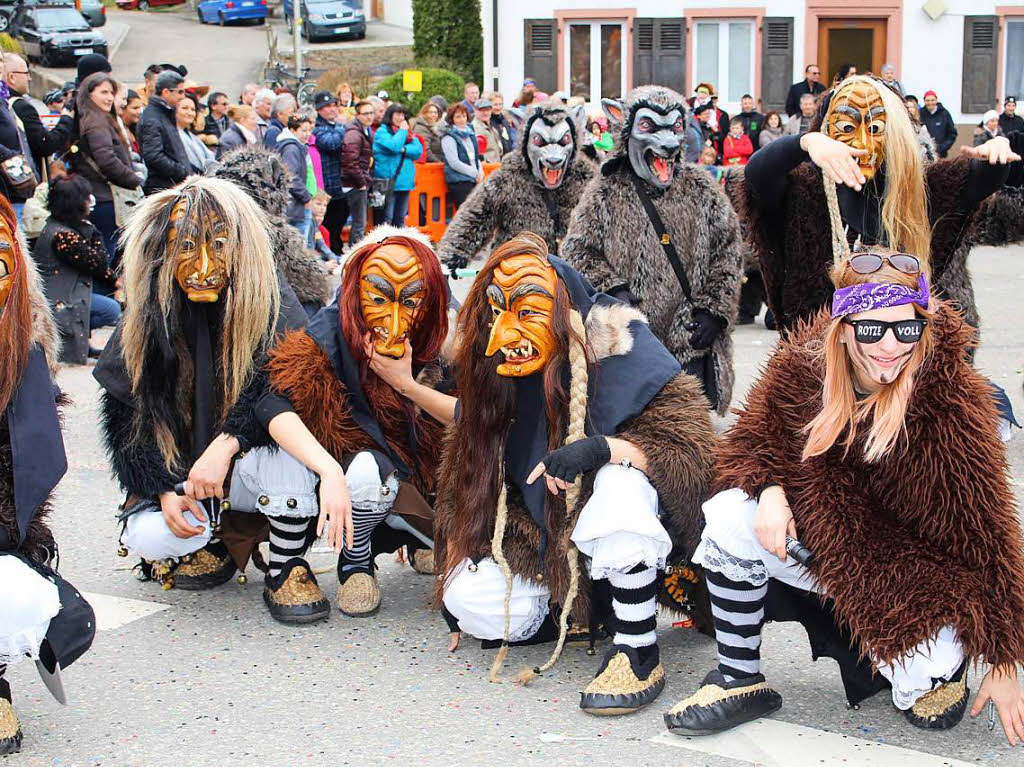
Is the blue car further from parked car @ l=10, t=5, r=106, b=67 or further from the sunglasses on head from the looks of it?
the sunglasses on head

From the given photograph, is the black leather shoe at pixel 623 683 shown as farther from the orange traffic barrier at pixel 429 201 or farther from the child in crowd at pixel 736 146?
the child in crowd at pixel 736 146

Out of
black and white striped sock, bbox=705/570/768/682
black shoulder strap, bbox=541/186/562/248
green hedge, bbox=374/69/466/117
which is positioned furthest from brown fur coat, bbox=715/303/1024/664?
green hedge, bbox=374/69/466/117

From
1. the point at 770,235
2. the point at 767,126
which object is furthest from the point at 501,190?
the point at 767,126

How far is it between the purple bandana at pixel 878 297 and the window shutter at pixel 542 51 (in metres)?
23.7

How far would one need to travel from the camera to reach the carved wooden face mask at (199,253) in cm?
421

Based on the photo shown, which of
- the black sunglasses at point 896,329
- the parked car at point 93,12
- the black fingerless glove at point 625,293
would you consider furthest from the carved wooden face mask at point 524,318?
the parked car at point 93,12

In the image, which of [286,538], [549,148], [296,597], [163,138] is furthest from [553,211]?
[163,138]

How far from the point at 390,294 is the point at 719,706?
5.28ft

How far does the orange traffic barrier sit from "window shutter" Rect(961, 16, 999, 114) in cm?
1429

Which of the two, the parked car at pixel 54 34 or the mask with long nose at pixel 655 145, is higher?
the parked car at pixel 54 34

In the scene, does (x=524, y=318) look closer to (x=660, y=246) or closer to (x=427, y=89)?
(x=660, y=246)

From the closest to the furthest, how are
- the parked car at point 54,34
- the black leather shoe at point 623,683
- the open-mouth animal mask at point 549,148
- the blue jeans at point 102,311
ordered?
1. the black leather shoe at point 623,683
2. the open-mouth animal mask at point 549,148
3. the blue jeans at point 102,311
4. the parked car at point 54,34

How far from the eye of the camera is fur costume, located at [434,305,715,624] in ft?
11.6

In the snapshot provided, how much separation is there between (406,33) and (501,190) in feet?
115
